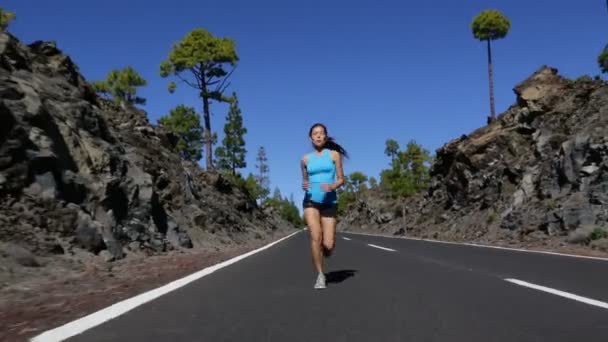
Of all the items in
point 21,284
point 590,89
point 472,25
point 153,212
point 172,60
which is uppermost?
point 472,25

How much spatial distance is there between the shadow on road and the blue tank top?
1295 millimetres

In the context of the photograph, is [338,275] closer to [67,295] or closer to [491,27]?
[67,295]

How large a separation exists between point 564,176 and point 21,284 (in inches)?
885

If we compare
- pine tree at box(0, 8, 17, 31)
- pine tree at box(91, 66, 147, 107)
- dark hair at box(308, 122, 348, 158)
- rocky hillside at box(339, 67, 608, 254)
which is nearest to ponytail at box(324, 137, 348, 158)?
dark hair at box(308, 122, 348, 158)

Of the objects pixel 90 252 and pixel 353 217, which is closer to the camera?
pixel 90 252

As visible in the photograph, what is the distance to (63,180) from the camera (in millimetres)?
12141

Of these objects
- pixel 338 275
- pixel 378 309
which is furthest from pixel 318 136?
pixel 378 309

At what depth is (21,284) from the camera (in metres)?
7.43

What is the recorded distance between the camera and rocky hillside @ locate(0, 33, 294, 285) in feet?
33.5

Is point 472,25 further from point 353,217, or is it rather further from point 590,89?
point 353,217

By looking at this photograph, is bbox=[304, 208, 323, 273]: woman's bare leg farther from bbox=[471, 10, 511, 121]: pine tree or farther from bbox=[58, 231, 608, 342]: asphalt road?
bbox=[471, 10, 511, 121]: pine tree

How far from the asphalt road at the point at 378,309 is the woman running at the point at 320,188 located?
59 cm

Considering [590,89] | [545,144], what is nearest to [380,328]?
[545,144]

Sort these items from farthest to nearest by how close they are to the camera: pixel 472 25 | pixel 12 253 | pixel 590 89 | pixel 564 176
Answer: pixel 472 25 < pixel 590 89 < pixel 564 176 < pixel 12 253
